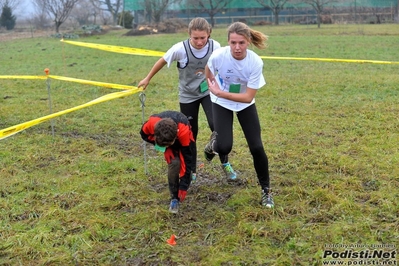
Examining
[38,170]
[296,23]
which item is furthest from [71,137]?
[296,23]

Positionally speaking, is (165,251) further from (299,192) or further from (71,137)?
(71,137)

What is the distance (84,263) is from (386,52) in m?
18.1

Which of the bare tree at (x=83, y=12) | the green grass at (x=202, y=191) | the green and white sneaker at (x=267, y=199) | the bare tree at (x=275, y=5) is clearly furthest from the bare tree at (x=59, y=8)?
the green and white sneaker at (x=267, y=199)

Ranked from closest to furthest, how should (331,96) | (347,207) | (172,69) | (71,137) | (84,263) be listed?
(84,263) < (347,207) < (71,137) < (331,96) < (172,69)

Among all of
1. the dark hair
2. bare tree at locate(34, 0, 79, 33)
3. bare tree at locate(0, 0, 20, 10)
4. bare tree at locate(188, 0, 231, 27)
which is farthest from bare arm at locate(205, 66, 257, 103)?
bare tree at locate(0, 0, 20, 10)

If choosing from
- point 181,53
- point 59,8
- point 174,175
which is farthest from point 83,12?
point 174,175

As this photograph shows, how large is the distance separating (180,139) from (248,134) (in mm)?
665

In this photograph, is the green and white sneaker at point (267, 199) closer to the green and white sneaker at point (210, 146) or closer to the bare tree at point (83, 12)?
the green and white sneaker at point (210, 146)

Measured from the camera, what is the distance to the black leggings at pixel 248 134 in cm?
452

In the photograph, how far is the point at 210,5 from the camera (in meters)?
54.2

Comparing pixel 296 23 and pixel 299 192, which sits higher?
pixel 296 23

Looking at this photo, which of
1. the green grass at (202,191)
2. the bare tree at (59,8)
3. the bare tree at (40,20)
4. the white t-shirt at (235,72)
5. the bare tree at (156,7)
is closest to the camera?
the green grass at (202,191)

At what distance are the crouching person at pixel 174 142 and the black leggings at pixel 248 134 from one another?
0.36 metres

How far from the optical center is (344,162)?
19.3 feet
